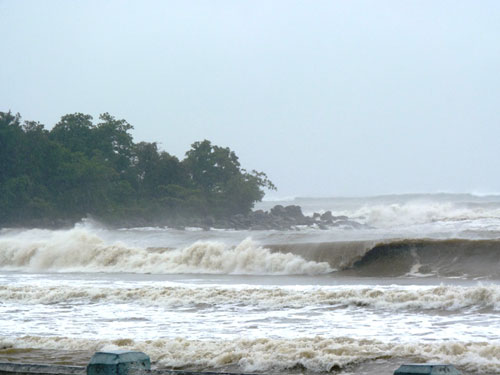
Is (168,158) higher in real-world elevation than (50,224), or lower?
higher

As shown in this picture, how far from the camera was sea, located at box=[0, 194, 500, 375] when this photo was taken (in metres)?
8.88

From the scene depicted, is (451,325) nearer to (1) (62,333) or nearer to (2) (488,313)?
(2) (488,313)

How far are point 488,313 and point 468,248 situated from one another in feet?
32.4

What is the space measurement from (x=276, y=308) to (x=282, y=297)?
2.36 ft

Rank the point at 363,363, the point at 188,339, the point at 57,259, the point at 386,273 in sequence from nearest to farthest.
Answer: the point at 363,363 → the point at 188,339 → the point at 386,273 → the point at 57,259

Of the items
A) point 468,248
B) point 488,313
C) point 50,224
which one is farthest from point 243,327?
point 50,224

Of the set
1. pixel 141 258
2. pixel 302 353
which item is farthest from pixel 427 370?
pixel 141 258

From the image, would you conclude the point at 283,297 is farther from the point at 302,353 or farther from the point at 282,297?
the point at 302,353

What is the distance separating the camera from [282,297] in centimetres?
1388

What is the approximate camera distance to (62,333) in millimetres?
11422

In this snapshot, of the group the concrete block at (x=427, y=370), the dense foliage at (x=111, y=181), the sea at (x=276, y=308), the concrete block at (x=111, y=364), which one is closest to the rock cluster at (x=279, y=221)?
the dense foliage at (x=111, y=181)

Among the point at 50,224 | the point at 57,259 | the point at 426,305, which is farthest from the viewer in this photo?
the point at 50,224

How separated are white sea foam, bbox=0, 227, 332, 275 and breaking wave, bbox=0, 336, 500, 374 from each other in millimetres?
12342

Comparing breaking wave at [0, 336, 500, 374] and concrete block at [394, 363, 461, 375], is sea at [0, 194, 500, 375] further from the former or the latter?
concrete block at [394, 363, 461, 375]
